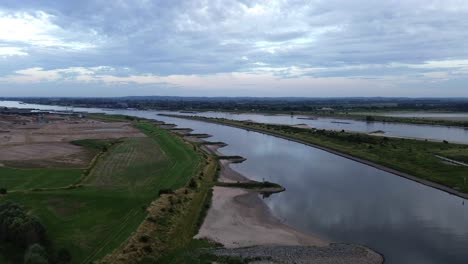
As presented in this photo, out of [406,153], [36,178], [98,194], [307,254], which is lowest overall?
[307,254]

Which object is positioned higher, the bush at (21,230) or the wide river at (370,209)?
the bush at (21,230)

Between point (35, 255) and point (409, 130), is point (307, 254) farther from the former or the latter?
point (409, 130)

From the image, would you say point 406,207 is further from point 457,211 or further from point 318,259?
point 318,259

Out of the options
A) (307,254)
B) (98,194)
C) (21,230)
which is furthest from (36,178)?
(307,254)

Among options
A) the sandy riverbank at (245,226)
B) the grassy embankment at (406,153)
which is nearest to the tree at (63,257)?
the sandy riverbank at (245,226)

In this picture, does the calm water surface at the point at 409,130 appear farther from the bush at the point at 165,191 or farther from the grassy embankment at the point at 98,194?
the bush at the point at 165,191

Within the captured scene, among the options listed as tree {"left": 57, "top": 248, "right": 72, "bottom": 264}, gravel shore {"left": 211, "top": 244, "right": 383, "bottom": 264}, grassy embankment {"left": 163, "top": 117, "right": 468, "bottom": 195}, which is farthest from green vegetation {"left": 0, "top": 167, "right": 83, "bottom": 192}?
grassy embankment {"left": 163, "top": 117, "right": 468, "bottom": 195}
